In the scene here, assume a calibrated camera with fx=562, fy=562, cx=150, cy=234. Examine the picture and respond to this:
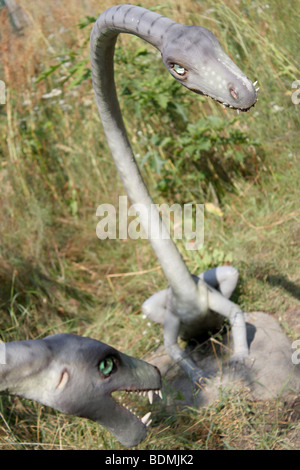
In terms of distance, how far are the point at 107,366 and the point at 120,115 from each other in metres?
0.87

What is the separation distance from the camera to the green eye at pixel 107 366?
1.60 m

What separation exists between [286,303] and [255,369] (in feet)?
1.69

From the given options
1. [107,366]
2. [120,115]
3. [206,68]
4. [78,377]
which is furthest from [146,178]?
[206,68]

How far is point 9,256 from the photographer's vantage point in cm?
357

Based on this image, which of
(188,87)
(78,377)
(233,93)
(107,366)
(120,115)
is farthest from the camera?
(120,115)

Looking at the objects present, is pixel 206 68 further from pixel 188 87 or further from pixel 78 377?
pixel 78 377

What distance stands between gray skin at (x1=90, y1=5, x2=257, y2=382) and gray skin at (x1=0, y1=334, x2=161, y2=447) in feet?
1.87

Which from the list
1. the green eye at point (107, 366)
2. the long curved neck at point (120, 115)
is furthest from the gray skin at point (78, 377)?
the long curved neck at point (120, 115)

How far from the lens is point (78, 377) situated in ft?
4.94

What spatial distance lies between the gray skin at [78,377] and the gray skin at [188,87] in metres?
0.57

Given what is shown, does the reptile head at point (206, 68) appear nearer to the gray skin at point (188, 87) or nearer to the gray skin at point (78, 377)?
the gray skin at point (188, 87)

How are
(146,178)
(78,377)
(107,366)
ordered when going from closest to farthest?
(78,377) < (107,366) < (146,178)

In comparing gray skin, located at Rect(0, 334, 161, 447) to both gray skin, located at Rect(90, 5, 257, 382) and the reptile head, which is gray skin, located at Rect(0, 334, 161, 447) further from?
the reptile head
